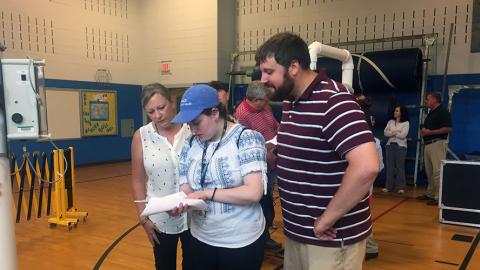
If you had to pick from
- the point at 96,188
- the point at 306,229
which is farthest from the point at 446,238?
the point at 96,188

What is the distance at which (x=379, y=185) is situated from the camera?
22.2ft

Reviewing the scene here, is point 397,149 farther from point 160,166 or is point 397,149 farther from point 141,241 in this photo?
point 160,166

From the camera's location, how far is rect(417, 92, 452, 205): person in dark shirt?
5504 mm

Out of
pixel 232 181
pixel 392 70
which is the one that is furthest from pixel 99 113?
pixel 232 181

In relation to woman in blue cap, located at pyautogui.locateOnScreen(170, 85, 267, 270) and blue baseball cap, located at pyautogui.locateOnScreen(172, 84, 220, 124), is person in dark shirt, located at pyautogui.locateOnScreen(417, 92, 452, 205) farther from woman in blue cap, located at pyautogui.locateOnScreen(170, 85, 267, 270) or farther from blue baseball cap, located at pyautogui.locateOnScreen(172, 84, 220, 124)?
blue baseball cap, located at pyautogui.locateOnScreen(172, 84, 220, 124)

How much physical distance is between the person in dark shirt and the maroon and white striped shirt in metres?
4.79

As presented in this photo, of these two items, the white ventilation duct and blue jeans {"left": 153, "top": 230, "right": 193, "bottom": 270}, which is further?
the white ventilation duct

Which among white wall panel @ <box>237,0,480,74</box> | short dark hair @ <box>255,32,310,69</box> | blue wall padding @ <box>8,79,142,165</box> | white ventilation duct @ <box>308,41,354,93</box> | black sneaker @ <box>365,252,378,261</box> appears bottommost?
black sneaker @ <box>365,252,378,261</box>

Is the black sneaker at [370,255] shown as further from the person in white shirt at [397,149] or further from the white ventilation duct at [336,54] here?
the person in white shirt at [397,149]

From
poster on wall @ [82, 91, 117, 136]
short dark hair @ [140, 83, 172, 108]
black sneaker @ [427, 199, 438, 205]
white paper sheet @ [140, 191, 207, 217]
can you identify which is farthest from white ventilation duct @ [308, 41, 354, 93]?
poster on wall @ [82, 91, 117, 136]

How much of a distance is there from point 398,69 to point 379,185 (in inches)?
81.5

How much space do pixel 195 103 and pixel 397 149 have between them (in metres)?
5.51

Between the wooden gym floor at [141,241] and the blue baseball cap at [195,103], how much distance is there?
7.18 feet

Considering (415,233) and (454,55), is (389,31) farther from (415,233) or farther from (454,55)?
(415,233)
